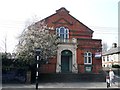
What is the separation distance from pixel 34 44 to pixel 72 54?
32.8ft

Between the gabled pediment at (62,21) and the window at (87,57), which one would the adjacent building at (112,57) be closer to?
the window at (87,57)

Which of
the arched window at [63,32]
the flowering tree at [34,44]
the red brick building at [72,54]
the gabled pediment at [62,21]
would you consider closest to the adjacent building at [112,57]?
the red brick building at [72,54]

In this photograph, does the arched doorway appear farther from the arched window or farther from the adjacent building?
the adjacent building

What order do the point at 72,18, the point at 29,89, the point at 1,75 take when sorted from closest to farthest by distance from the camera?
1. the point at 29,89
2. the point at 1,75
3. the point at 72,18

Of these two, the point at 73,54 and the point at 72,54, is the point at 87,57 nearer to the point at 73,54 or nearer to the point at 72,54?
the point at 73,54

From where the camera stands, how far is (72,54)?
114 ft

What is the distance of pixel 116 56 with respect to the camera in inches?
2190

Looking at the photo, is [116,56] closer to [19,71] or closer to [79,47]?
[79,47]

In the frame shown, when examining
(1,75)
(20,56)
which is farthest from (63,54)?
(1,75)

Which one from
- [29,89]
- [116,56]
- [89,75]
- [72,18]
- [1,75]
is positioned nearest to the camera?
[29,89]

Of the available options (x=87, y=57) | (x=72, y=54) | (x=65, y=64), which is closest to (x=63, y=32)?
(x=72, y=54)

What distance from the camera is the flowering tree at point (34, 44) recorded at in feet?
85.5

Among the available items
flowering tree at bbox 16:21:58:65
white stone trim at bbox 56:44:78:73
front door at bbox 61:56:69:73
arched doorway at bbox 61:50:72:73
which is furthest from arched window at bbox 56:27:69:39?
flowering tree at bbox 16:21:58:65

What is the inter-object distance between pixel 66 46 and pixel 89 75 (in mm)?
6483
